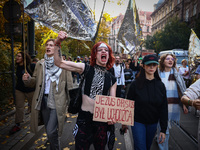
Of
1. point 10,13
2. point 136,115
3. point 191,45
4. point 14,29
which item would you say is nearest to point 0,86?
point 14,29

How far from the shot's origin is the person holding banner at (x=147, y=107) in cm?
273

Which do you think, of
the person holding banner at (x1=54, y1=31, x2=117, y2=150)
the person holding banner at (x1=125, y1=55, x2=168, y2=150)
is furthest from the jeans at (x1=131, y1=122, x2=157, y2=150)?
the person holding banner at (x1=54, y1=31, x2=117, y2=150)

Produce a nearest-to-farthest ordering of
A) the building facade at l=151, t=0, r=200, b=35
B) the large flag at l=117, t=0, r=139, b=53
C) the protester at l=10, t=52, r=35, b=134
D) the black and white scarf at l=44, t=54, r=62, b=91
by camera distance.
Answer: the black and white scarf at l=44, t=54, r=62, b=91 < the protester at l=10, t=52, r=35, b=134 < the large flag at l=117, t=0, r=139, b=53 < the building facade at l=151, t=0, r=200, b=35

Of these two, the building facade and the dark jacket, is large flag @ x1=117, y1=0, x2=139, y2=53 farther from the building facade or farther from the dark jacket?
the building facade

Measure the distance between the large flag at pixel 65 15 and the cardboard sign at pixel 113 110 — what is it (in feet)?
3.84

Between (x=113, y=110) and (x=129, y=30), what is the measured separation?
26.7 feet

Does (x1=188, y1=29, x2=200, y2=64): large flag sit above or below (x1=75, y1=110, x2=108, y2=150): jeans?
above

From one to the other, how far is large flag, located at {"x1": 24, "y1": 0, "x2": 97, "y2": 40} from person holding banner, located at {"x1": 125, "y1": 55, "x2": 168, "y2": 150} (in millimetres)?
1155

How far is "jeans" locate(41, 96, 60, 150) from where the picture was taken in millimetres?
3186

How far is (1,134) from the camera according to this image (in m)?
4.40

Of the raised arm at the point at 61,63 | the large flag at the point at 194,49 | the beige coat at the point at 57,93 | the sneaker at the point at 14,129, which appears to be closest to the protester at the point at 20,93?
the sneaker at the point at 14,129

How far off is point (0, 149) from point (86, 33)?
2.88 m

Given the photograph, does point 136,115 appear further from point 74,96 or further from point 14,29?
point 14,29

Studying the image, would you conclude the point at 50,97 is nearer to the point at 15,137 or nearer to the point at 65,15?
the point at 65,15
